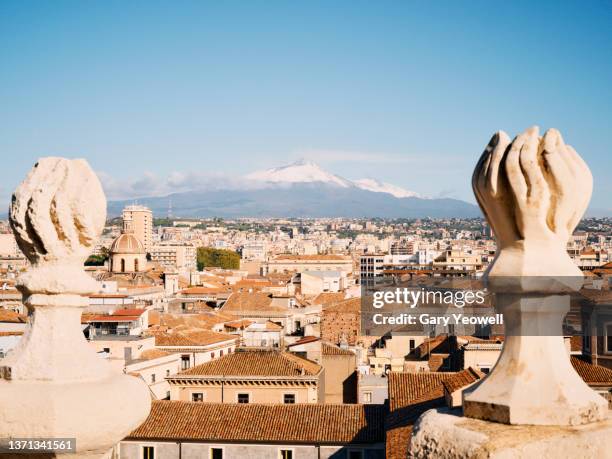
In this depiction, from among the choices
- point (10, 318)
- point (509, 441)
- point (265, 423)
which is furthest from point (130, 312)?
point (509, 441)

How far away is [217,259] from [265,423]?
15442 cm

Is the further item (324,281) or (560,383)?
(324,281)

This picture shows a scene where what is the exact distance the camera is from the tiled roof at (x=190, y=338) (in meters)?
38.9

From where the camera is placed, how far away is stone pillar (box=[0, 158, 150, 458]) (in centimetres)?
264

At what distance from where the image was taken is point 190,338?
39781 mm

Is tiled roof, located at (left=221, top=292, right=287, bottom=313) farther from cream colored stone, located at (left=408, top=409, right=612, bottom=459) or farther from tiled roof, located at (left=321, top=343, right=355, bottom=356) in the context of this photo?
cream colored stone, located at (left=408, top=409, right=612, bottom=459)

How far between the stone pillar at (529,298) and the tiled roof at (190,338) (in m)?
36.6

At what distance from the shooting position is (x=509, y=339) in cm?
260

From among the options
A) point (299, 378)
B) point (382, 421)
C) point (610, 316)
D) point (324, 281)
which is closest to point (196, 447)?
point (382, 421)

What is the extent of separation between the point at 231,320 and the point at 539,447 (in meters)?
51.8

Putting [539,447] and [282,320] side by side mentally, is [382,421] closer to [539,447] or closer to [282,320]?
[539,447]

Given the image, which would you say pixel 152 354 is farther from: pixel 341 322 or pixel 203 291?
pixel 203 291

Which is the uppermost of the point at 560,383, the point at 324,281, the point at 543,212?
the point at 543,212

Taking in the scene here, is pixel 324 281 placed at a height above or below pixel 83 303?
below
